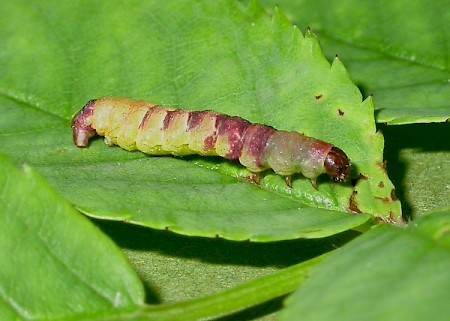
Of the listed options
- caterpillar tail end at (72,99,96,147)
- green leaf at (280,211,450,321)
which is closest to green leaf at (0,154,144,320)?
green leaf at (280,211,450,321)

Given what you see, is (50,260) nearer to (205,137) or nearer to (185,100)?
(205,137)

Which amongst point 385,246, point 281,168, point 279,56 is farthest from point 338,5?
point 385,246

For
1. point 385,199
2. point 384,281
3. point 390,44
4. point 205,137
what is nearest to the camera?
point 384,281

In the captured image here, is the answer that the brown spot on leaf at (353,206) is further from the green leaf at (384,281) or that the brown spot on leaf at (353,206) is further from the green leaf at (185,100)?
the green leaf at (384,281)

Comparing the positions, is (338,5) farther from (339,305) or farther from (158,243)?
(339,305)

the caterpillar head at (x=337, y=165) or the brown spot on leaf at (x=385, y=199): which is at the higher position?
the caterpillar head at (x=337, y=165)

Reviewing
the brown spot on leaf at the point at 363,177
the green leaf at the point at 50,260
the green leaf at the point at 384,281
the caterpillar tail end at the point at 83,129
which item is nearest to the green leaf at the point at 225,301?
the green leaf at the point at 50,260

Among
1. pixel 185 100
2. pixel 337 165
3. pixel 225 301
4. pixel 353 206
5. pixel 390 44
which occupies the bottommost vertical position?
pixel 225 301

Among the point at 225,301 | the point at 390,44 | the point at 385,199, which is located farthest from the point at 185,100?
the point at 225,301
